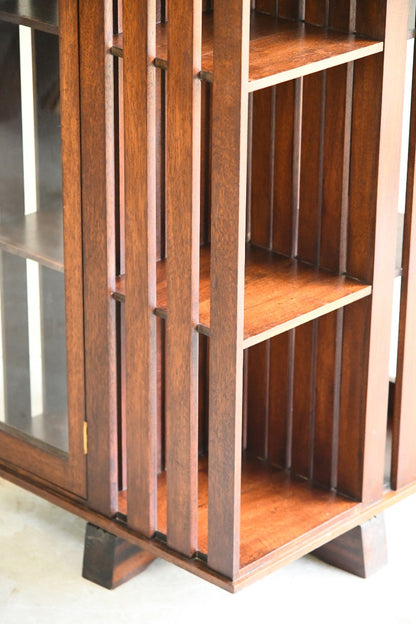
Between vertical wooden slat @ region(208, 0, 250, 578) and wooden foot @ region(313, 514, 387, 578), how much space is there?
1.12 feet

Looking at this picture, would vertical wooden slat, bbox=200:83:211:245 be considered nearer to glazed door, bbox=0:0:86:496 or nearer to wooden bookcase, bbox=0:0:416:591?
wooden bookcase, bbox=0:0:416:591

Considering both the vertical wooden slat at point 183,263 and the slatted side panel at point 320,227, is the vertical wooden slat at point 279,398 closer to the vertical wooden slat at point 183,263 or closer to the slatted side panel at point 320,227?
the slatted side panel at point 320,227

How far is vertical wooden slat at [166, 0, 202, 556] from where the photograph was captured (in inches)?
63.7

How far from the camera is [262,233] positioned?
6.67 ft

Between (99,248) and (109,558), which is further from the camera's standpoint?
(109,558)

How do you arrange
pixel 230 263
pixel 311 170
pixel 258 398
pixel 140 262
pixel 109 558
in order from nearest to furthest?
pixel 230 263 < pixel 140 262 < pixel 311 170 < pixel 109 558 < pixel 258 398

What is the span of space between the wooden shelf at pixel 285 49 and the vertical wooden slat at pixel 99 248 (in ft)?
0.15

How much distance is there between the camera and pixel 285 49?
1.70 m

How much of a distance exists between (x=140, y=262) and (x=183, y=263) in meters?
0.10

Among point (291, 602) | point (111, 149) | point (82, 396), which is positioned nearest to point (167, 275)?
point (111, 149)

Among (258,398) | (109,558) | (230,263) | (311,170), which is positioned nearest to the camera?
(230,263)

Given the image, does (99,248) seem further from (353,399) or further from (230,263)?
(353,399)

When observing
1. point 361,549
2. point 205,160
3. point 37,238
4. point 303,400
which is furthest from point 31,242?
point 361,549

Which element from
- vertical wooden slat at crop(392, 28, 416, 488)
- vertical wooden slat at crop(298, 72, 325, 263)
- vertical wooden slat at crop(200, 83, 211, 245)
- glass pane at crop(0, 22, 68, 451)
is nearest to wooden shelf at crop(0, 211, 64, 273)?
glass pane at crop(0, 22, 68, 451)
